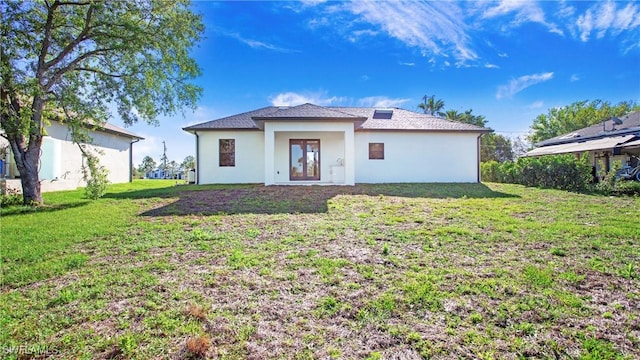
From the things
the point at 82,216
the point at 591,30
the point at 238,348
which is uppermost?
the point at 591,30

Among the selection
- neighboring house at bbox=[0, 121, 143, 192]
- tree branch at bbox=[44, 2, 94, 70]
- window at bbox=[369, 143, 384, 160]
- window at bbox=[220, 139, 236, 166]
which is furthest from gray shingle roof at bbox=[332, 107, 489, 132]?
neighboring house at bbox=[0, 121, 143, 192]

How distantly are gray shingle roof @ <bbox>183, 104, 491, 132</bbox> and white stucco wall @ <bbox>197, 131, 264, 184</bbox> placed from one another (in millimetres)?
583

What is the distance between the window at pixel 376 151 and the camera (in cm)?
1526

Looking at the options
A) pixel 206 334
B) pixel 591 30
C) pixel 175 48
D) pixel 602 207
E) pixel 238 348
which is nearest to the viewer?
pixel 238 348

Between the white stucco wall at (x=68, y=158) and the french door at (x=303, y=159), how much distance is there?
7.70 m

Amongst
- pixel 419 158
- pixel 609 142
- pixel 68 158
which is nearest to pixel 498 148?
pixel 609 142

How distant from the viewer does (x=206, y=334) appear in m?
2.55

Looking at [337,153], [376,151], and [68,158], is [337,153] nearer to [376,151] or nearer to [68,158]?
[376,151]

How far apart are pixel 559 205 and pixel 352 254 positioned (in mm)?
7344

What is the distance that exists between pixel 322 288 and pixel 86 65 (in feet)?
38.1

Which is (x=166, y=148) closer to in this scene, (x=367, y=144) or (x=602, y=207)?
(x=367, y=144)

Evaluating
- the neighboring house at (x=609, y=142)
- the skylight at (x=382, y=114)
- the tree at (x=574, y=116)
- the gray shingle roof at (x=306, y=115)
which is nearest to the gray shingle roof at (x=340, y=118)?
the gray shingle roof at (x=306, y=115)

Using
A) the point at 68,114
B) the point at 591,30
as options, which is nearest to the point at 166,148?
the point at 68,114

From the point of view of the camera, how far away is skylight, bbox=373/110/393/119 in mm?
17016
